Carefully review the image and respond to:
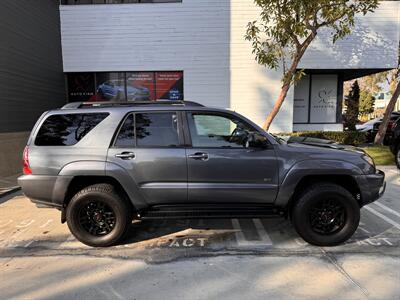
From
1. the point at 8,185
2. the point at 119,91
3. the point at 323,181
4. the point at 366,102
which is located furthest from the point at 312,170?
the point at 366,102

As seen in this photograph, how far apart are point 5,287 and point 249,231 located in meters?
3.08

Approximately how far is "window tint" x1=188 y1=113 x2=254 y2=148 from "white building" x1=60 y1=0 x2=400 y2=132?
8.28 metres

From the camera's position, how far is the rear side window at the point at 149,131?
13.7 ft

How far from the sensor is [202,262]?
379 centimetres

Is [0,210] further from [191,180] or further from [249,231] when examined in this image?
[249,231]

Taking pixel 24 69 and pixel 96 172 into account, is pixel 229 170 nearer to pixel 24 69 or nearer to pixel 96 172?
pixel 96 172

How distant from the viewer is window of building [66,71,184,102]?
41.2 feet

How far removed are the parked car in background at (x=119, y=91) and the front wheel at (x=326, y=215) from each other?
957 cm

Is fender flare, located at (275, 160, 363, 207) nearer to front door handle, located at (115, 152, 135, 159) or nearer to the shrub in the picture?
front door handle, located at (115, 152, 135, 159)

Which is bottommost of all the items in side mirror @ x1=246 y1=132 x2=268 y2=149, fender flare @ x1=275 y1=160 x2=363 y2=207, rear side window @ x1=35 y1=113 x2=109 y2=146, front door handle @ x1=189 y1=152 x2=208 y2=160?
fender flare @ x1=275 y1=160 x2=363 y2=207

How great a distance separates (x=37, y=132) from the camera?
167 inches

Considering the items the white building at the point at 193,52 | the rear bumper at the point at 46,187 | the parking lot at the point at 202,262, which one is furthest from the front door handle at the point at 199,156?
the white building at the point at 193,52

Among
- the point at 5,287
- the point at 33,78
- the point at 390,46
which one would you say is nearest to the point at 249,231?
the point at 5,287

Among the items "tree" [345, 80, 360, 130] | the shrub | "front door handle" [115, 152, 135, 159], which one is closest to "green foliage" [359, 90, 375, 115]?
"tree" [345, 80, 360, 130]
